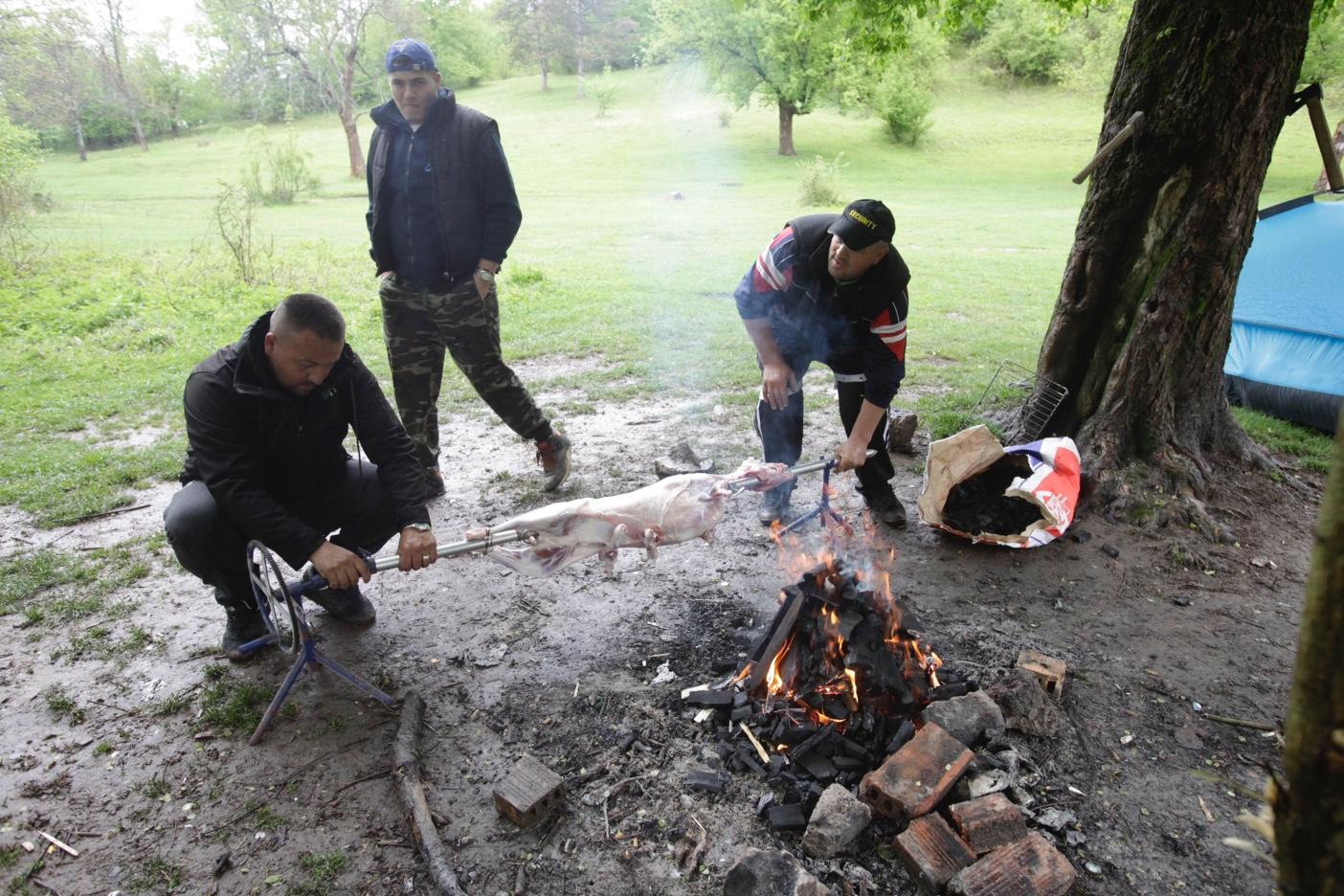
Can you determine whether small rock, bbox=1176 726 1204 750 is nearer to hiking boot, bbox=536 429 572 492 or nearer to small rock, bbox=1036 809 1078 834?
small rock, bbox=1036 809 1078 834

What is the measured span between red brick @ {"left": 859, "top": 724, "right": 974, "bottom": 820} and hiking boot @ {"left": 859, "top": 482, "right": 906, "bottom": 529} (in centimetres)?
202

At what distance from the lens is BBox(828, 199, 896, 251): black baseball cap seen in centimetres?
337

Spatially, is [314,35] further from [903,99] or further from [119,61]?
[903,99]

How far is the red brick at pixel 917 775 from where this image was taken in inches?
93.7

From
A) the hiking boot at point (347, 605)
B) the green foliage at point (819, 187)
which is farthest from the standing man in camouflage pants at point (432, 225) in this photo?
the green foliage at point (819, 187)

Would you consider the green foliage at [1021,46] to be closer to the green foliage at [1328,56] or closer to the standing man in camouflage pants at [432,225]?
the green foliage at [1328,56]

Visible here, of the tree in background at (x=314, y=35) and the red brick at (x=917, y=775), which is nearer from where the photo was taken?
the red brick at (x=917, y=775)

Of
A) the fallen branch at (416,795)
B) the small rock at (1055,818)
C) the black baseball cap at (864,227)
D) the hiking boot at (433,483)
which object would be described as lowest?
the small rock at (1055,818)

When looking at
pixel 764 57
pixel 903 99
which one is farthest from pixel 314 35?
pixel 903 99

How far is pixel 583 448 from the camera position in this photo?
220 inches

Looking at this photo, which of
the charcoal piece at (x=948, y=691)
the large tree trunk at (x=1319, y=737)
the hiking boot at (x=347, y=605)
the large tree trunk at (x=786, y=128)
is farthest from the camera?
the large tree trunk at (x=786, y=128)

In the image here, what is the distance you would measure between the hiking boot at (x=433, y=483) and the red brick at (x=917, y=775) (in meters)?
3.35

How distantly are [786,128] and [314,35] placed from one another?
23.3 m

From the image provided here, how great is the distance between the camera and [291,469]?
10.5 ft
